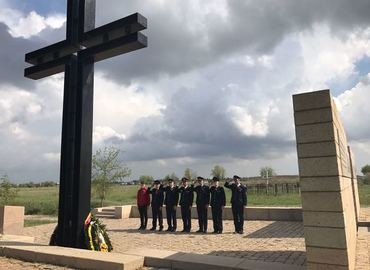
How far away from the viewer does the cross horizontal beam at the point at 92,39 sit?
7.05 metres

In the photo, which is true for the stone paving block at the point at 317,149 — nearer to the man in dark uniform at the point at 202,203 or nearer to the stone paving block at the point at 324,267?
the stone paving block at the point at 324,267

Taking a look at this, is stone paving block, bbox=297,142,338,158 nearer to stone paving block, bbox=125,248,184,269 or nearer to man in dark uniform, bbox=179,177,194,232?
stone paving block, bbox=125,248,184,269

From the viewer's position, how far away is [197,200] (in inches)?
458

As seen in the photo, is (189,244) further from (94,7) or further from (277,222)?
(94,7)

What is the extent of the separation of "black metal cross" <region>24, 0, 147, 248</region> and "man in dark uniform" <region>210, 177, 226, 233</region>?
4.73m

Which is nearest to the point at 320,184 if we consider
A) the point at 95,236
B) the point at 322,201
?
the point at 322,201

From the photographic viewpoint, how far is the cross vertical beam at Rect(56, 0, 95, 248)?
24.5 feet

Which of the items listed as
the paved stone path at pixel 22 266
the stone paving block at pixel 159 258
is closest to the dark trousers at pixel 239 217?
the stone paving block at pixel 159 258

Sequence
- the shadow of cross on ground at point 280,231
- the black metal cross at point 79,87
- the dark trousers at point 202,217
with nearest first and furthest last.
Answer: the black metal cross at point 79,87, the shadow of cross on ground at point 280,231, the dark trousers at point 202,217

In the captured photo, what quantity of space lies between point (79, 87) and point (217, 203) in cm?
573

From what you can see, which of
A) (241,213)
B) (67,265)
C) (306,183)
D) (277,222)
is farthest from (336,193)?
(277,222)

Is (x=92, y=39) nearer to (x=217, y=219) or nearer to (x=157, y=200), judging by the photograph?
(x=157, y=200)

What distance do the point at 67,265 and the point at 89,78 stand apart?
3898mm

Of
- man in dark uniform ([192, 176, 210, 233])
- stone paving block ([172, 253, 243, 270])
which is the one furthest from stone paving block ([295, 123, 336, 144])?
man in dark uniform ([192, 176, 210, 233])
